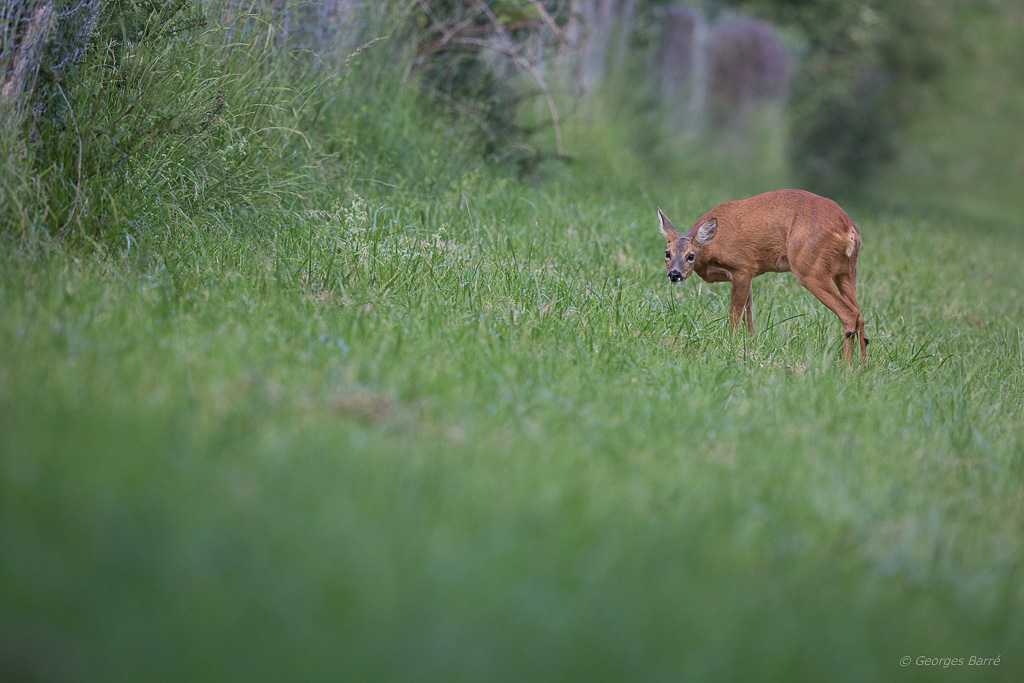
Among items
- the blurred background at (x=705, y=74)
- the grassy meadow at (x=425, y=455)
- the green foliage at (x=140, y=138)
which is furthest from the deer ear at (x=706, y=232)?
the green foliage at (x=140, y=138)

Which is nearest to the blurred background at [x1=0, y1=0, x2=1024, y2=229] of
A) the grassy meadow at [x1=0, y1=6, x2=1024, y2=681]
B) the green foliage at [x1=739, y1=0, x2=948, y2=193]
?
the green foliage at [x1=739, y1=0, x2=948, y2=193]

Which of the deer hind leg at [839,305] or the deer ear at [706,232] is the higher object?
the deer ear at [706,232]

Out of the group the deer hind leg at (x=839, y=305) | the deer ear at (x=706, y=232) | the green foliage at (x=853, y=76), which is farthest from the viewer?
the green foliage at (x=853, y=76)

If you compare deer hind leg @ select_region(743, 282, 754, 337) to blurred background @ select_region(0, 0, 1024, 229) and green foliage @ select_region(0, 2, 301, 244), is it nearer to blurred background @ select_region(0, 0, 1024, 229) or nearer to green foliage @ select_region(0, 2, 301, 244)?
blurred background @ select_region(0, 0, 1024, 229)

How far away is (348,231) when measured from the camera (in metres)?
5.49

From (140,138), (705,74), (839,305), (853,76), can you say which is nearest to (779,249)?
(839,305)

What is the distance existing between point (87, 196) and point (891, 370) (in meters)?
4.48

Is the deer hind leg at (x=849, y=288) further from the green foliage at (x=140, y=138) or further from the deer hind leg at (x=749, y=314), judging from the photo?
the green foliage at (x=140, y=138)

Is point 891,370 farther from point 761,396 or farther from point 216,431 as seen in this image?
point 216,431

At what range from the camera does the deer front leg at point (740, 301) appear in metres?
5.77

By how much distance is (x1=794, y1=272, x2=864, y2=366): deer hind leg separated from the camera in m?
5.63

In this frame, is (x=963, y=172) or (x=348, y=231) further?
(x=963, y=172)

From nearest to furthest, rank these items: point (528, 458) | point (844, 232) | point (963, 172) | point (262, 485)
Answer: point (262, 485) → point (528, 458) → point (844, 232) → point (963, 172)

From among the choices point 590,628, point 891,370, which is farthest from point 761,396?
point 590,628
